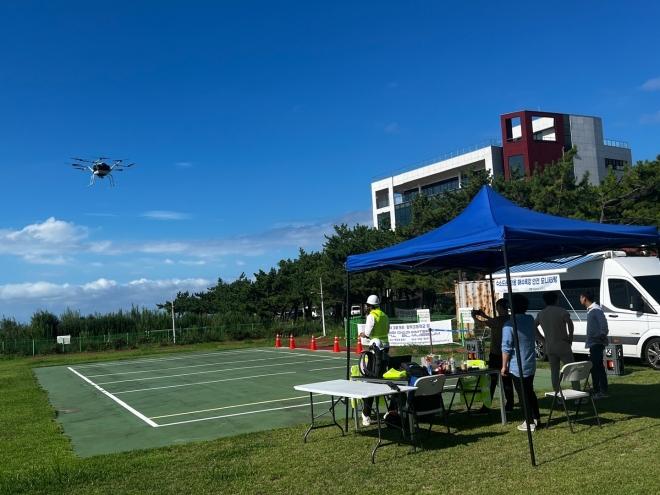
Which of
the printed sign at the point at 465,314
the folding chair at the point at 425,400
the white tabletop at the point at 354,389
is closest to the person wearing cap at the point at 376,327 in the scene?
the white tabletop at the point at 354,389

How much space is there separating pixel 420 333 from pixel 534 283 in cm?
546

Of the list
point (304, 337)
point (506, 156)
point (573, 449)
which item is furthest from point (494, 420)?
point (506, 156)

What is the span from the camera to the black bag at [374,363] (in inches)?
364

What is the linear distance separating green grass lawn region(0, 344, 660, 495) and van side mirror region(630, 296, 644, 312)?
208 inches

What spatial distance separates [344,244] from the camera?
48.1 m

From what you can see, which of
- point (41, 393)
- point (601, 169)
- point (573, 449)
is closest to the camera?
point (573, 449)

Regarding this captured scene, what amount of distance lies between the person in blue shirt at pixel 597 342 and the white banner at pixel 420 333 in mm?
10631

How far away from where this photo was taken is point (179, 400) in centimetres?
1452

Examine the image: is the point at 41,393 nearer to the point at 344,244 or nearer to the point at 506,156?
the point at 344,244

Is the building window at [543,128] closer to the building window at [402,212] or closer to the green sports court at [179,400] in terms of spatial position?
the building window at [402,212]

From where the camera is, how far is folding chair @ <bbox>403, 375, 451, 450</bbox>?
8.05 m

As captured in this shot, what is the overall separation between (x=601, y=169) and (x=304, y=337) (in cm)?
3930

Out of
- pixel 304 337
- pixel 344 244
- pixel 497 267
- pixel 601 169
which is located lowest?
pixel 304 337

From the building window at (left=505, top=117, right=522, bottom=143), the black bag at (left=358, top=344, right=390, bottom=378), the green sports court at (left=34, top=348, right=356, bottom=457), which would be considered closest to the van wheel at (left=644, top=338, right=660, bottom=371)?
the green sports court at (left=34, top=348, right=356, bottom=457)
